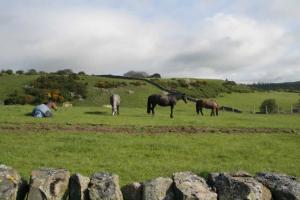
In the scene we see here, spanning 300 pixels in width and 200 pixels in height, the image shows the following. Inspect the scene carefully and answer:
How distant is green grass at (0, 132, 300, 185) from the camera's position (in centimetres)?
1825

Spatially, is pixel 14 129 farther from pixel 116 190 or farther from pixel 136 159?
pixel 116 190

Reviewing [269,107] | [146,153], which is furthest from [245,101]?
[146,153]

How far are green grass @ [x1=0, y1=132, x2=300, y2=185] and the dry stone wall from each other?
5237 millimetres

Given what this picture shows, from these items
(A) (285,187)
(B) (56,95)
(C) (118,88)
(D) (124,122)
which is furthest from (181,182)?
(C) (118,88)

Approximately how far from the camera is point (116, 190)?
992 centimetres

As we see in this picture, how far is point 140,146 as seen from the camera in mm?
23766

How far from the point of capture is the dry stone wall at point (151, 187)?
32.0 ft

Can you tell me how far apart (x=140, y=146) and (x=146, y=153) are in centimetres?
190

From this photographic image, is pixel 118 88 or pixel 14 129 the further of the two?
pixel 118 88

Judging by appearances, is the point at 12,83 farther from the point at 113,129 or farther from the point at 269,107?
the point at 113,129

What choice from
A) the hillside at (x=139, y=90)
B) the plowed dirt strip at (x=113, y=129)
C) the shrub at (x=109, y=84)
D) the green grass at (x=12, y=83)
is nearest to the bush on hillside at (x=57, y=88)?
the hillside at (x=139, y=90)

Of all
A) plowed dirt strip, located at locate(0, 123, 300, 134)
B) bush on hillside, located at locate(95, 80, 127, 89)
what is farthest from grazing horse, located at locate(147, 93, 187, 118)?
bush on hillside, located at locate(95, 80, 127, 89)

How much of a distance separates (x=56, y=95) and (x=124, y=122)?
37.5 metres

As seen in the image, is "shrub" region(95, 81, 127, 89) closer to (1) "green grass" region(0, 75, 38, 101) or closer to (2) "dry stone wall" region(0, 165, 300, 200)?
(1) "green grass" region(0, 75, 38, 101)
